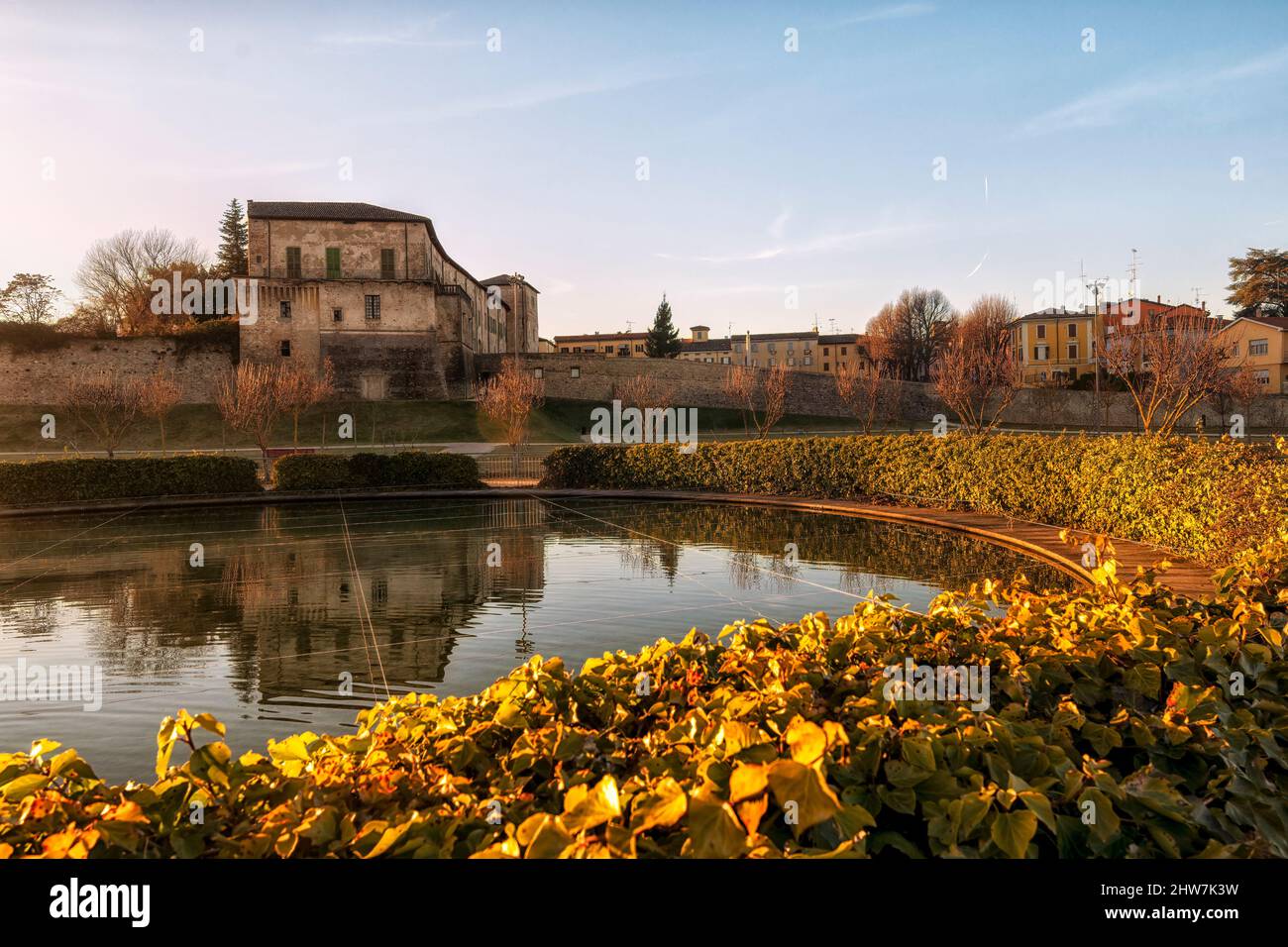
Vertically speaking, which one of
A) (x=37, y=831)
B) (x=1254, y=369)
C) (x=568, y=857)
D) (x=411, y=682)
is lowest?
(x=411, y=682)

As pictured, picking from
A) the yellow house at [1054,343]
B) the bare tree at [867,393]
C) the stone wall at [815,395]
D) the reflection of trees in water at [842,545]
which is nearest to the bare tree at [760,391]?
the stone wall at [815,395]

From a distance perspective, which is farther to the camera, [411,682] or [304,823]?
[411,682]

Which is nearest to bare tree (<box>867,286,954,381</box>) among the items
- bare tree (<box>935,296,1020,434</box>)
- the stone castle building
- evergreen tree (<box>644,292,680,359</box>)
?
bare tree (<box>935,296,1020,434</box>)

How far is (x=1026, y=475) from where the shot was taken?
15.7m

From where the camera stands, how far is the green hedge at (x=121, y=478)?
2433 cm

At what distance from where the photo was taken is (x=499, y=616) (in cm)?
955

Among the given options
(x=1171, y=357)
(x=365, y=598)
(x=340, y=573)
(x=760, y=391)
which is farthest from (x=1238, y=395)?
(x=365, y=598)

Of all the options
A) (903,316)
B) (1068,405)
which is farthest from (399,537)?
(903,316)

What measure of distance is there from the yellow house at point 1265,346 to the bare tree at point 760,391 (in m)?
35.5

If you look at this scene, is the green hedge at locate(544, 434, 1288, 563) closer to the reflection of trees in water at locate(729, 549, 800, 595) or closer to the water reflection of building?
the reflection of trees in water at locate(729, 549, 800, 595)

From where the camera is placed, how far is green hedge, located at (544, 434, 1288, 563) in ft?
33.2

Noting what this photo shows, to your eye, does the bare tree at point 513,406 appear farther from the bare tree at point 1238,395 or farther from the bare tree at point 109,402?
the bare tree at point 1238,395
